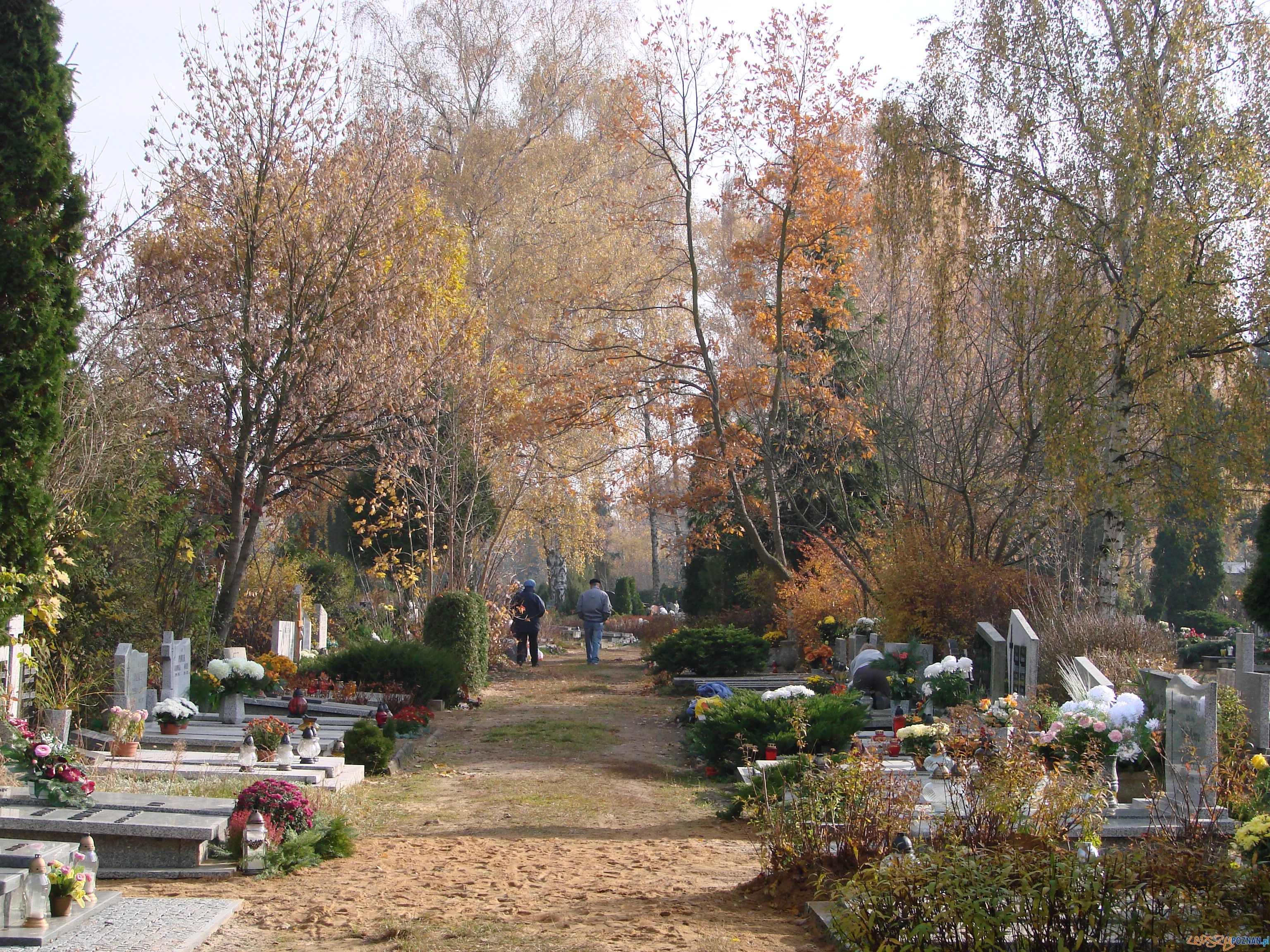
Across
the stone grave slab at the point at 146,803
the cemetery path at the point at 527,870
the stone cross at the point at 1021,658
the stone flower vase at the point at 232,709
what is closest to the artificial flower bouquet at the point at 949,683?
the stone cross at the point at 1021,658

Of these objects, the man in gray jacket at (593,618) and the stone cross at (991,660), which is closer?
the stone cross at (991,660)

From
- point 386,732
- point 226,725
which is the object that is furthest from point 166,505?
point 386,732

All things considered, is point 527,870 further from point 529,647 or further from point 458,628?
point 529,647

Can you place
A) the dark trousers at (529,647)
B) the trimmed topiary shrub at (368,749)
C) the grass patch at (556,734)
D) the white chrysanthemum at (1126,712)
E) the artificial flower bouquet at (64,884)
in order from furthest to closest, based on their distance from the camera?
1. the dark trousers at (529,647)
2. the grass patch at (556,734)
3. the trimmed topiary shrub at (368,749)
4. the white chrysanthemum at (1126,712)
5. the artificial flower bouquet at (64,884)

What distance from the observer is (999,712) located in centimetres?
790

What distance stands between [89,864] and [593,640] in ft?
55.3

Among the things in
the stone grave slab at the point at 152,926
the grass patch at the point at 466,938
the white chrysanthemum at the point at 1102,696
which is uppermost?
the white chrysanthemum at the point at 1102,696

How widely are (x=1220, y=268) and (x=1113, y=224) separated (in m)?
1.33

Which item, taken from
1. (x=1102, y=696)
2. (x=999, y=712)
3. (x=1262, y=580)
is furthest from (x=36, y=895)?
(x=1262, y=580)

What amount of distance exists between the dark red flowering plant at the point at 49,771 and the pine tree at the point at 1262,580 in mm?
14886

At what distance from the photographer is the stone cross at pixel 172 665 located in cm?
1091

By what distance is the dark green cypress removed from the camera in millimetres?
8867

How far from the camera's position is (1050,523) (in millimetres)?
13461

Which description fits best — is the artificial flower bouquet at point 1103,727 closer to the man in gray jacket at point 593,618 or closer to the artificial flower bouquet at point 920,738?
the artificial flower bouquet at point 920,738
